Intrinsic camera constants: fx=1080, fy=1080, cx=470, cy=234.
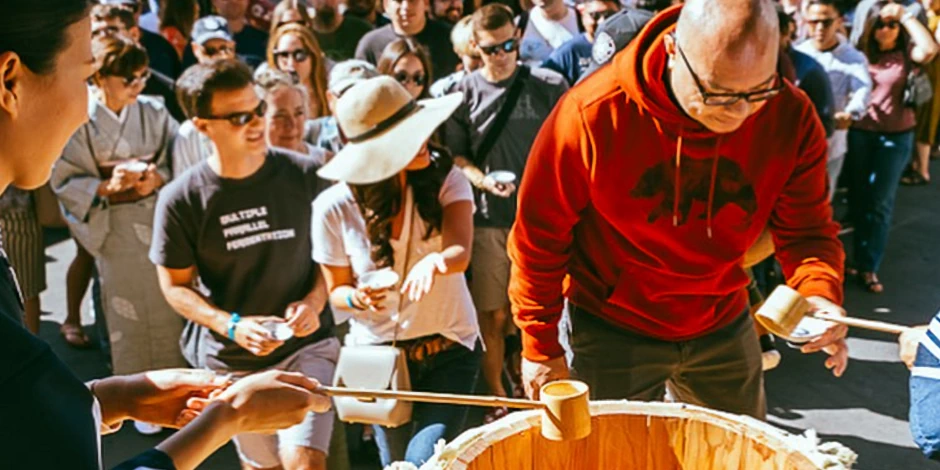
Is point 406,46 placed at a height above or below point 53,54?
below

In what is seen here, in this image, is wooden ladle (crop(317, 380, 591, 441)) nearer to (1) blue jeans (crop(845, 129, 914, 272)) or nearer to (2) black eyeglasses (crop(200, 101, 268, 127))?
(2) black eyeglasses (crop(200, 101, 268, 127))

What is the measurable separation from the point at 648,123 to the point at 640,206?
0.23m

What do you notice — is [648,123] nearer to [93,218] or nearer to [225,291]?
[225,291]

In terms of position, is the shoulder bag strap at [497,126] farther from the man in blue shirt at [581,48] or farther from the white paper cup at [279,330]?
the white paper cup at [279,330]

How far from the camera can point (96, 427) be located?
1.53 m

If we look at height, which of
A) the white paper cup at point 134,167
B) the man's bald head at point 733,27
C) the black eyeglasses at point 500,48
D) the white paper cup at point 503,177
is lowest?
the white paper cup at point 503,177

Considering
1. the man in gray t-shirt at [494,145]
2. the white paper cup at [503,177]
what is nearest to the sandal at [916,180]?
the man in gray t-shirt at [494,145]

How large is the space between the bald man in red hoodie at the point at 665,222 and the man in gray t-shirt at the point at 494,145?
78.2 inches

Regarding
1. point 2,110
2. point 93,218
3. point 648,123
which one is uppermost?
point 2,110

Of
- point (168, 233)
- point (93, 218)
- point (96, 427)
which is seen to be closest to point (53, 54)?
point (96, 427)

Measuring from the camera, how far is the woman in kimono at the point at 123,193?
4.91 metres

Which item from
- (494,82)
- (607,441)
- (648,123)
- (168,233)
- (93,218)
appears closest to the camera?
(607,441)

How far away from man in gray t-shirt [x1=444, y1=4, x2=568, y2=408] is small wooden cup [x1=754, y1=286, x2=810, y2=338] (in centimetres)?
254

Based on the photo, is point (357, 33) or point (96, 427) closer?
point (96, 427)
